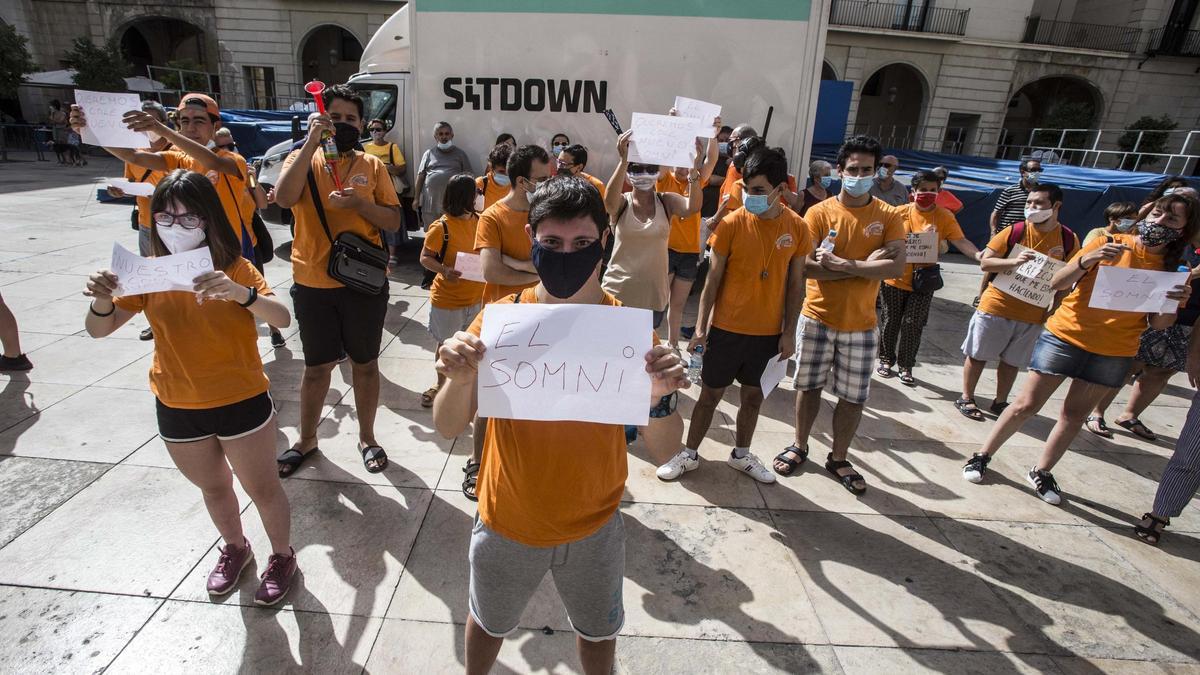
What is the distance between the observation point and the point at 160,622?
2.50 meters

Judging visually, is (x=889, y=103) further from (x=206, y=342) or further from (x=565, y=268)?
(x=206, y=342)

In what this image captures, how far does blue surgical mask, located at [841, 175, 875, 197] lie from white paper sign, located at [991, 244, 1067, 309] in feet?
6.00

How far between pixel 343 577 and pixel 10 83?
83.4 ft

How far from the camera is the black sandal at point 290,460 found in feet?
11.6

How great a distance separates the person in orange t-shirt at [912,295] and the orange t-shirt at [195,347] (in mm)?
5093

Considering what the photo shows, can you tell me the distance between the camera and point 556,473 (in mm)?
1711

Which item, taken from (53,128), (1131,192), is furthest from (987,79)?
(53,128)

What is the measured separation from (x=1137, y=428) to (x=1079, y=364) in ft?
6.99

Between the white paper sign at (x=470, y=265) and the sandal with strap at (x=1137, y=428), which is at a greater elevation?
the white paper sign at (x=470, y=265)

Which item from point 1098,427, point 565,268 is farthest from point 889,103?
point 565,268

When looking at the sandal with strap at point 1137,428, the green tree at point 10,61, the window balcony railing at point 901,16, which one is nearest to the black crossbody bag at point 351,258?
the sandal with strap at point 1137,428

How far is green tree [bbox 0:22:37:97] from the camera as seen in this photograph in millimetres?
18359

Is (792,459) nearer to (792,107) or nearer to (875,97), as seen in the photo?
(792,107)

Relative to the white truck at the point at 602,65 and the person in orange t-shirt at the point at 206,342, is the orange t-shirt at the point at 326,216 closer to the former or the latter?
the person in orange t-shirt at the point at 206,342
